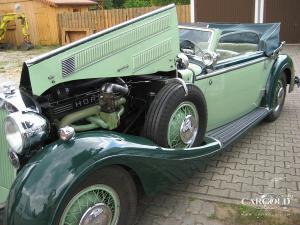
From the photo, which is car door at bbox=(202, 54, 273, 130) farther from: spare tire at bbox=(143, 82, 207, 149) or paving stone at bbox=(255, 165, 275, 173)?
paving stone at bbox=(255, 165, 275, 173)

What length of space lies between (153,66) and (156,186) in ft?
3.66

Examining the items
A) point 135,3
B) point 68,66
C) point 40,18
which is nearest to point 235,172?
point 68,66

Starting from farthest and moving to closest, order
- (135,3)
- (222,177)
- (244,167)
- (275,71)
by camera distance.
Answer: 1. (135,3)
2. (275,71)
3. (244,167)
4. (222,177)

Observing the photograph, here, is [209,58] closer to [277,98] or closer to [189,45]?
[189,45]

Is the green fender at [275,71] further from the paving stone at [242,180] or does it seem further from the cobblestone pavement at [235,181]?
the paving stone at [242,180]

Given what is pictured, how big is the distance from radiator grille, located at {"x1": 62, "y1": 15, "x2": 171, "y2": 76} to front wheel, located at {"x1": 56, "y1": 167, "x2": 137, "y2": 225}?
87 cm

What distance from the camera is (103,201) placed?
2.63 m

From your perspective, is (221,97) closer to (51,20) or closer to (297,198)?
(297,198)

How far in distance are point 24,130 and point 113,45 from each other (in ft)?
3.40

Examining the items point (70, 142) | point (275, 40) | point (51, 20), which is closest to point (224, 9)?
point (51, 20)

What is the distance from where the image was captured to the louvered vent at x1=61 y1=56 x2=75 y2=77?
2.79 meters

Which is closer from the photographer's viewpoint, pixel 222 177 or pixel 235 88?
pixel 222 177

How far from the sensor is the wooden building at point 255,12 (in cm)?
1396

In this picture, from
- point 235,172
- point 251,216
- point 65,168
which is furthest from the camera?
point 235,172
